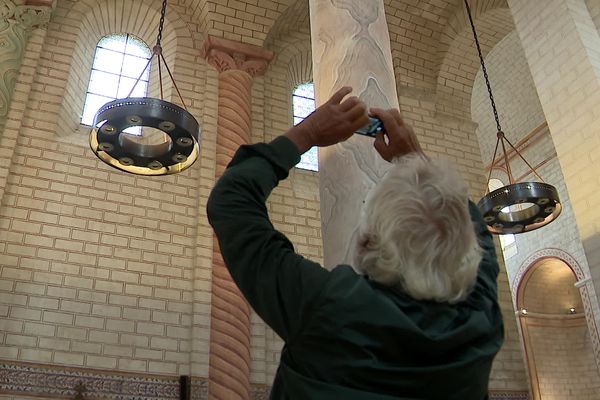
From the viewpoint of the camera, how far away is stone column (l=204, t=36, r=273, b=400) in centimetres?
657

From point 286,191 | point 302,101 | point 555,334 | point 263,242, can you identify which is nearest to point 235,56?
point 302,101

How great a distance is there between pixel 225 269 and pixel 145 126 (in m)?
2.50

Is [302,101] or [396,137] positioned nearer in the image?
[396,137]

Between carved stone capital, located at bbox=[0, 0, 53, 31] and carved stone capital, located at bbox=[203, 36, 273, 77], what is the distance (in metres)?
2.10

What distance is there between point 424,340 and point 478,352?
5.0 inches

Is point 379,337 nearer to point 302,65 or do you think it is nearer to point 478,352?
point 478,352

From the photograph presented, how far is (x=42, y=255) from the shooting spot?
6559 mm

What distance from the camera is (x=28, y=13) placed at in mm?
7785

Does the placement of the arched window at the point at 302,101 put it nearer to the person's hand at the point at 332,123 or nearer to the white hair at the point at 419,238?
the person's hand at the point at 332,123

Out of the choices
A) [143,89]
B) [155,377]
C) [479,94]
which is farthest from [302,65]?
[479,94]

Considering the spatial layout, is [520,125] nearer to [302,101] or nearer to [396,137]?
[302,101]

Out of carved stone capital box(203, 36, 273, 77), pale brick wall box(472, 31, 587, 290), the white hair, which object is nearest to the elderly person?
the white hair

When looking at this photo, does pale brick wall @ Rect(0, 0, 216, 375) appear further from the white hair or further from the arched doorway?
the arched doorway

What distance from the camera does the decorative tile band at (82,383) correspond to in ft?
19.4
